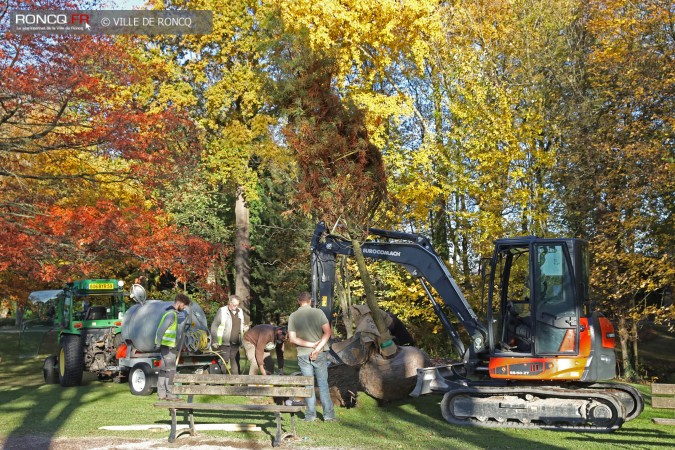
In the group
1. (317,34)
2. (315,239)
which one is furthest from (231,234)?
(315,239)

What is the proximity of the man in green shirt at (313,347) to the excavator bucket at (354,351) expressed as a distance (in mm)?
2478

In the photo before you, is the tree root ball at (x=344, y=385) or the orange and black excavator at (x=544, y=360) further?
the tree root ball at (x=344, y=385)

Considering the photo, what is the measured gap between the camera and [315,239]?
1366cm

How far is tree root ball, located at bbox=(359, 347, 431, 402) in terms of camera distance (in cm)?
1230

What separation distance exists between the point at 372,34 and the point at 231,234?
44.8ft

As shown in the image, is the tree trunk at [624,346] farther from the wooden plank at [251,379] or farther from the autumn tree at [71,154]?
the wooden plank at [251,379]

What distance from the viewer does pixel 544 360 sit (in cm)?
Answer: 1090

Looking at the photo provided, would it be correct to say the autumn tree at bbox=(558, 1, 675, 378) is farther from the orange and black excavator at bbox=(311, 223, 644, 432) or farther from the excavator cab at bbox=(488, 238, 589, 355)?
the excavator cab at bbox=(488, 238, 589, 355)

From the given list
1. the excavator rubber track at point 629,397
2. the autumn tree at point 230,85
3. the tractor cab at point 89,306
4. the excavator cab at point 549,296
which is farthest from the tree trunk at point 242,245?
the excavator rubber track at point 629,397

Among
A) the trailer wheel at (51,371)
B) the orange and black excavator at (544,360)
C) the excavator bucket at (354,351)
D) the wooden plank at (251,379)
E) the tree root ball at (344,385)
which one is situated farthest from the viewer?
the trailer wheel at (51,371)

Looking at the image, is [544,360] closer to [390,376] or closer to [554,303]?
[554,303]

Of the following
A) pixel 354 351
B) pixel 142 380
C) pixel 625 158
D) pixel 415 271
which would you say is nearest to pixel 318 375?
pixel 354 351

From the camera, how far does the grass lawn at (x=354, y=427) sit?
9258 millimetres

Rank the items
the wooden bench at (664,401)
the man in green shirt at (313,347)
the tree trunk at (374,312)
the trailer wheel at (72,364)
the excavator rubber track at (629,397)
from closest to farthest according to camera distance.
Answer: the wooden bench at (664,401) < the man in green shirt at (313,347) < the excavator rubber track at (629,397) < the tree trunk at (374,312) < the trailer wheel at (72,364)
